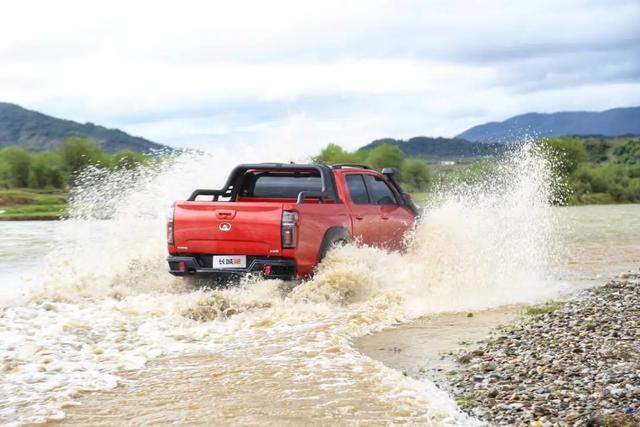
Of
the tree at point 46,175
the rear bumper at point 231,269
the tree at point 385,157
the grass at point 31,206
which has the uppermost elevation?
the tree at point 385,157

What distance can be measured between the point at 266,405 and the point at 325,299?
4.40m

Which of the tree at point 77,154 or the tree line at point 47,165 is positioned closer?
the tree at point 77,154

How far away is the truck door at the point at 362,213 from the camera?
1116cm

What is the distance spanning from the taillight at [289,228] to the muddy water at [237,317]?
0.63 m

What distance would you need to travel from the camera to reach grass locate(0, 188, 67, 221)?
57.2m

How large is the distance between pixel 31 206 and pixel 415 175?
59.0m

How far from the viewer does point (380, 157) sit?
118312 millimetres

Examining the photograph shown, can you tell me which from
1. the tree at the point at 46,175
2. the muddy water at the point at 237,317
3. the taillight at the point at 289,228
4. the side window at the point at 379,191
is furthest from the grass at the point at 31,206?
the taillight at the point at 289,228

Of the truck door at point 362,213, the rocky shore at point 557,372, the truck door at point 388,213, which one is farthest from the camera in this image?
the truck door at point 388,213

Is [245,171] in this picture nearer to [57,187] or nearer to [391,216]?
[391,216]

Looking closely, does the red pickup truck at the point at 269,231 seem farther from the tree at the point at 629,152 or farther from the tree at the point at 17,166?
the tree at the point at 629,152

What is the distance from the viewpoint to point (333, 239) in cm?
1056

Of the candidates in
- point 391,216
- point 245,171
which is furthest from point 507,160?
point 245,171

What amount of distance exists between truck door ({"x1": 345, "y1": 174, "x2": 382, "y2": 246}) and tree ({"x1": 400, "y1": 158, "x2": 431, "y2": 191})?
101 m
